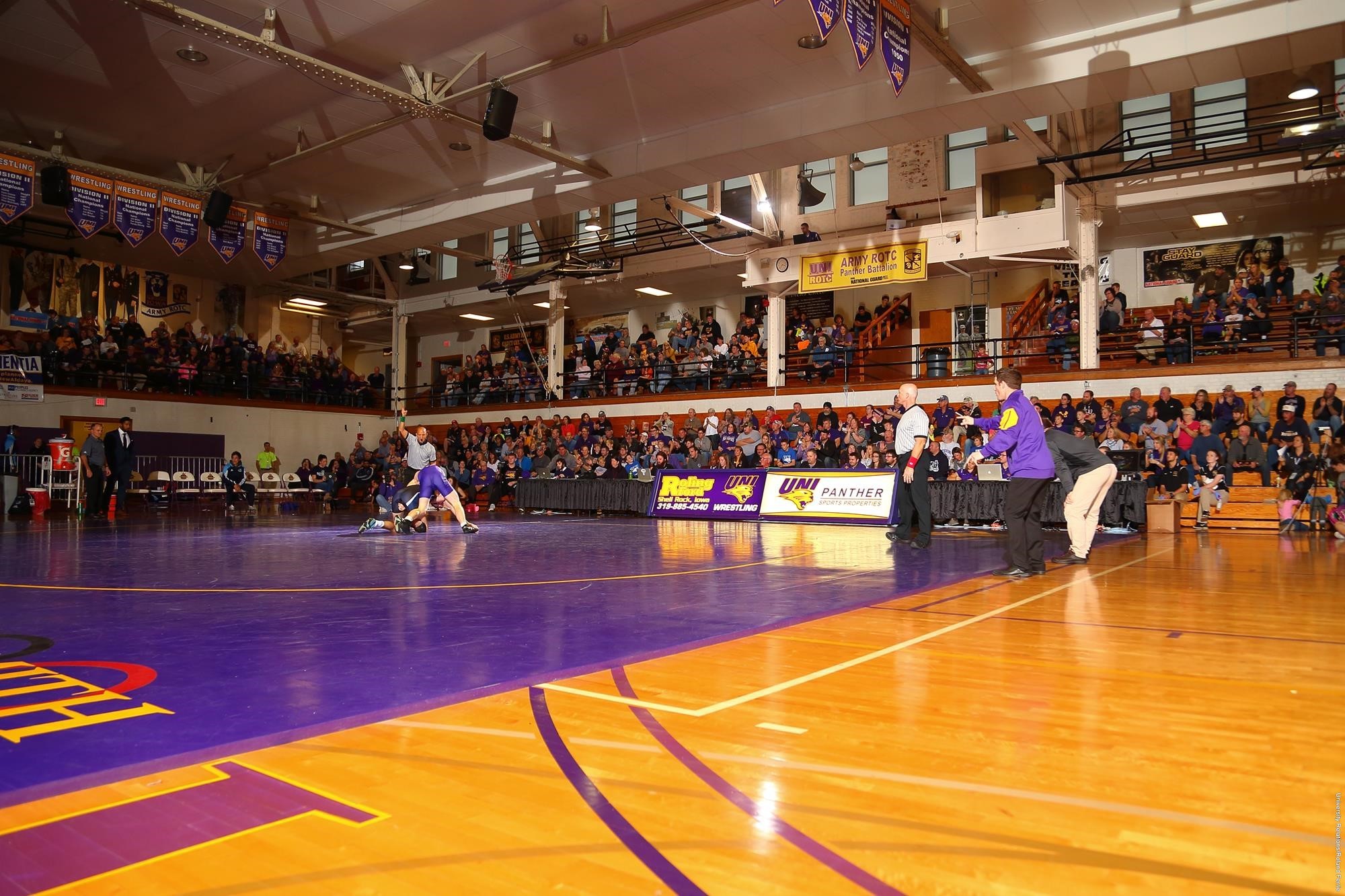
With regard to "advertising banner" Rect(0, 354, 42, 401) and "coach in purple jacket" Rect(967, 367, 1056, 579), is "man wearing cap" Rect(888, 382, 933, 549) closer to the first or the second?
"coach in purple jacket" Rect(967, 367, 1056, 579)

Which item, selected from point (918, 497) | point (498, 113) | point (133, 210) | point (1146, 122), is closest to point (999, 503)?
point (918, 497)

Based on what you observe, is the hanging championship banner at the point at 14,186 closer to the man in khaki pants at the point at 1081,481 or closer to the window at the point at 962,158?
the man in khaki pants at the point at 1081,481

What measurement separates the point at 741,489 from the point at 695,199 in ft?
41.2

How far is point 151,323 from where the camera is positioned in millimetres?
28297

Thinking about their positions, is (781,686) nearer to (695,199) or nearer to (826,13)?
(826,13)

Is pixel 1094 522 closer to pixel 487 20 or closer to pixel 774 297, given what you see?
pixel 487 20

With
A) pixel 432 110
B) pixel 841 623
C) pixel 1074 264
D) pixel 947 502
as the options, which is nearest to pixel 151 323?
pixel 432 110

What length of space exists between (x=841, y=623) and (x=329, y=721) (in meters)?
3.08

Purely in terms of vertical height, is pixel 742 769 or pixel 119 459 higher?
pixel 119 459

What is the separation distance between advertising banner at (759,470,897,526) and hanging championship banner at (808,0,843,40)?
25.2 feet

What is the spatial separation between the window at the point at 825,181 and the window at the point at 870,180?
0.53 meters

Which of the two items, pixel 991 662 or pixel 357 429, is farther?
pixel 357 429

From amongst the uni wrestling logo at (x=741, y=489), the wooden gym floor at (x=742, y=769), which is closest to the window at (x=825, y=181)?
the uni wrestling logo at (x=741, y=489)

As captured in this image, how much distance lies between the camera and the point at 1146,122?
20.2 m
